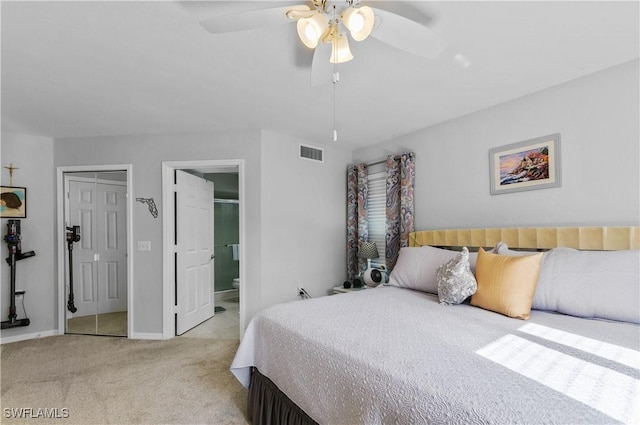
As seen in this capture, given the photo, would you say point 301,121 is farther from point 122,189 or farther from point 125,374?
point 125,374

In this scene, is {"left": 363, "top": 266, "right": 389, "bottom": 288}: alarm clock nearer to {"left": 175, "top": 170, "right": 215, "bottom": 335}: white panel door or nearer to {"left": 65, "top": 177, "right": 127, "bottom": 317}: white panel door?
{"left": 175, "top": 170, "right": 215, "bottom": 335}: white panel door

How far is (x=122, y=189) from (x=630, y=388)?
14.8ft

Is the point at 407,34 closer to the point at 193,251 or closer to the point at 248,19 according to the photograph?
the point at 248,19

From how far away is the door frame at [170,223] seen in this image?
3.53 m

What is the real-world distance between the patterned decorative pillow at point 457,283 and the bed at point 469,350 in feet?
0.12

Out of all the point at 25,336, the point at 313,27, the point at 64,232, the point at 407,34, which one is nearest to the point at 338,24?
the point at 313,27

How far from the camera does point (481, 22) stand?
170 centimetres

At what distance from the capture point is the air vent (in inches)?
154

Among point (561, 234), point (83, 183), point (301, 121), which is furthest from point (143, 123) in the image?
point (561, 234)

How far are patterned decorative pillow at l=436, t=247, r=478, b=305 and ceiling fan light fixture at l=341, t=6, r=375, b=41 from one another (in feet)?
5.27

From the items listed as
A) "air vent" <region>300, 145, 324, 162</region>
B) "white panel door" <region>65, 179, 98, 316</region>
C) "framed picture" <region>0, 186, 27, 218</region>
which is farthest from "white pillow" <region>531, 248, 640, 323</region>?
"framed picture" <region>0, 186, 27, 218</region>

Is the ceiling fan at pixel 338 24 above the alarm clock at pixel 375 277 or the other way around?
above

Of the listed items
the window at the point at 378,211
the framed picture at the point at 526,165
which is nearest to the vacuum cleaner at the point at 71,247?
the window at the point at 378,211

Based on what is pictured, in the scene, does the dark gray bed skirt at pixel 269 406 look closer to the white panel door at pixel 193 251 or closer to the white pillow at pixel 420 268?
the white pillow at pixel 420 268
